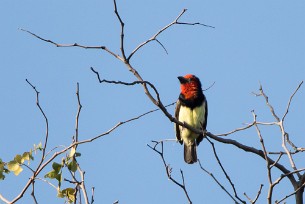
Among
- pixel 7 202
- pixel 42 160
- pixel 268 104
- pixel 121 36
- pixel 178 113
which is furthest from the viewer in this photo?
pixel 178 113

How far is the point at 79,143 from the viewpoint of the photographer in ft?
12.3

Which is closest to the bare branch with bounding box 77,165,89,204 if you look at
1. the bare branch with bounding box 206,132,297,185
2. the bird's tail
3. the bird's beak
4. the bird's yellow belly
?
the bare branch with bounding box 206,132,297,185

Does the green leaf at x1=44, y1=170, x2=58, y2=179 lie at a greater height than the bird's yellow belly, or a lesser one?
lesser

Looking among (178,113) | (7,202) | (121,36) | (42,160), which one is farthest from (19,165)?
(178,113)

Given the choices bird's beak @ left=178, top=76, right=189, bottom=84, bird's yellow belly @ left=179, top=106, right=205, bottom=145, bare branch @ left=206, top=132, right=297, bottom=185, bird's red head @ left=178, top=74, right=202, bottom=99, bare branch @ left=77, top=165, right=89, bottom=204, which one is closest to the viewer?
bare branch @ left=77, top=165, right=89, bottom=204

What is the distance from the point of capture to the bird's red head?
25.2ft

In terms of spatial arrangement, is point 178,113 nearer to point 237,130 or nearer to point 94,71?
point 237,130

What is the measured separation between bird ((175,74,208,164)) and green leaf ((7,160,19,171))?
12.4 ft

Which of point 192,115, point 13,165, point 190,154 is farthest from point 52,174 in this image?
point 190,154

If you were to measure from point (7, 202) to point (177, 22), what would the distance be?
1.81 meters

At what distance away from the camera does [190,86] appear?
775 centimetres

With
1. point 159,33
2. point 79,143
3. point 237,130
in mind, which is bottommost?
point 79,143

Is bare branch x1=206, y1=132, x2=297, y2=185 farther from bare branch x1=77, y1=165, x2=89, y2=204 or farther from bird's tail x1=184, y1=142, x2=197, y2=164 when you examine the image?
bird's tail x1=184, y1=142, x2=197, y2=164

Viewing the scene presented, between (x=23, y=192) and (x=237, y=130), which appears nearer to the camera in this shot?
(x=23, y=192)
